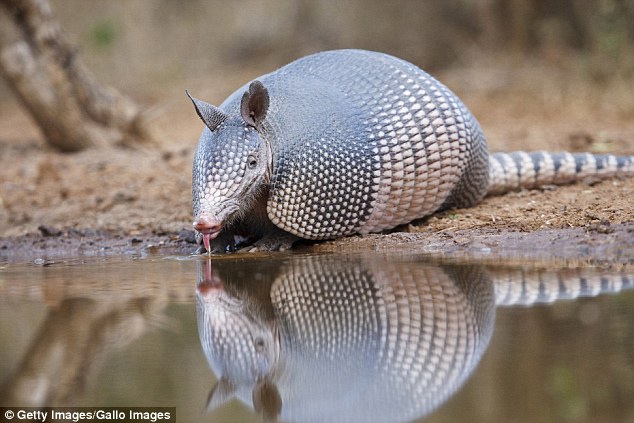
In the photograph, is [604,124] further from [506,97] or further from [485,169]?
[485,169]

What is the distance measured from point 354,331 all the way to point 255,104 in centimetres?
303

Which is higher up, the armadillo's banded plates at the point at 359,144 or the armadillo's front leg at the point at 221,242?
the armadillo's banded plates at the point at 359,144

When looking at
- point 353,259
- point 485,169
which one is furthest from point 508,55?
point 353,259

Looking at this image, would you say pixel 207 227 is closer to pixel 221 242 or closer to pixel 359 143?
pixel 221 242

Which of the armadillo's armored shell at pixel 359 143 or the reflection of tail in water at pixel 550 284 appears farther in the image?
the armadillo's armored shell at pixel 359 143

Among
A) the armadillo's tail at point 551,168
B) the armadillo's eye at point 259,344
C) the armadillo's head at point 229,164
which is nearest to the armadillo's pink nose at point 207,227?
the armadillo's head at point 229,164

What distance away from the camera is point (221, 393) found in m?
3.76

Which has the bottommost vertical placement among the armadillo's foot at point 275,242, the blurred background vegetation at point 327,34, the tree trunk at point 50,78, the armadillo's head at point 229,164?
the armadillo's foot at point 275,242

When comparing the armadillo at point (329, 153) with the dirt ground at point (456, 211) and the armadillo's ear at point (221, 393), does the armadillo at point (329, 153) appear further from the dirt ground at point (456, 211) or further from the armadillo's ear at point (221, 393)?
the armadillo's ear at point (221, 393)

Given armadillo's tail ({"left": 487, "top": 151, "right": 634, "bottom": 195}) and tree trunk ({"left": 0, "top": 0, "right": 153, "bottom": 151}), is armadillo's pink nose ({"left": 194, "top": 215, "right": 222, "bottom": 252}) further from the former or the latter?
tree trunk ({"left": 0, "top": 0, "right": 153, "bottom": 151})

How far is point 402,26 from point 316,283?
1416cm

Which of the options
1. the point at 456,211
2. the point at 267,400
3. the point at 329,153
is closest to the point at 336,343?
the point at 267,400

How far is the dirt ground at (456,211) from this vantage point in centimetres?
714

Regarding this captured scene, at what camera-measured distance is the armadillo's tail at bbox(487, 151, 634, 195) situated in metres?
9.03
